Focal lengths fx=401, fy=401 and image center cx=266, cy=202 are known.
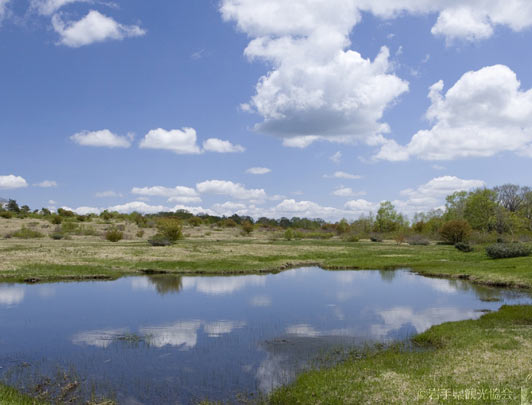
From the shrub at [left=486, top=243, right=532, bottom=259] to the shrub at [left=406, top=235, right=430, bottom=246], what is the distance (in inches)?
1871

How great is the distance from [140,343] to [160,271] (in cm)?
2622

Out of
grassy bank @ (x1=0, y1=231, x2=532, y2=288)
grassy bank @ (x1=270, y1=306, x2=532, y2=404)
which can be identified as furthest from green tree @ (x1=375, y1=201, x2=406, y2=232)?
grassy bank @ (x1=270, y1=306, x2=532, y2=404)

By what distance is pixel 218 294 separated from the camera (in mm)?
33625

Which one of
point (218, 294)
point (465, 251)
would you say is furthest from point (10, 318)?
point (465, 251)

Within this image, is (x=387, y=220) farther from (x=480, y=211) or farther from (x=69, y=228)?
(x=69, y=228)

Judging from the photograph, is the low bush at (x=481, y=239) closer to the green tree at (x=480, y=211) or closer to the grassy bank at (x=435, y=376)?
the green tree at (x=480, y=211)

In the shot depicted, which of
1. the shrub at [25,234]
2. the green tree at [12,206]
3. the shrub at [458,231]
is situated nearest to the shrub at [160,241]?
the shrub at [25,234]

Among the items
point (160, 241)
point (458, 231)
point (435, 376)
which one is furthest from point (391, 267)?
point (458, 231)

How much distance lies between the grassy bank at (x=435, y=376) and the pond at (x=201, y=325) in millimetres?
1997

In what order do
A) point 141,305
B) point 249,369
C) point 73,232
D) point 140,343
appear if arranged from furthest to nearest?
point 73,232, point 141,305, point 140,343, point 249,369

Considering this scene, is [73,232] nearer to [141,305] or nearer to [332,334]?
[141,305]

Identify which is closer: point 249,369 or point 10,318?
point 249,369

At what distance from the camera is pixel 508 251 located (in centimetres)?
5250

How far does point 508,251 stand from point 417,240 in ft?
184
